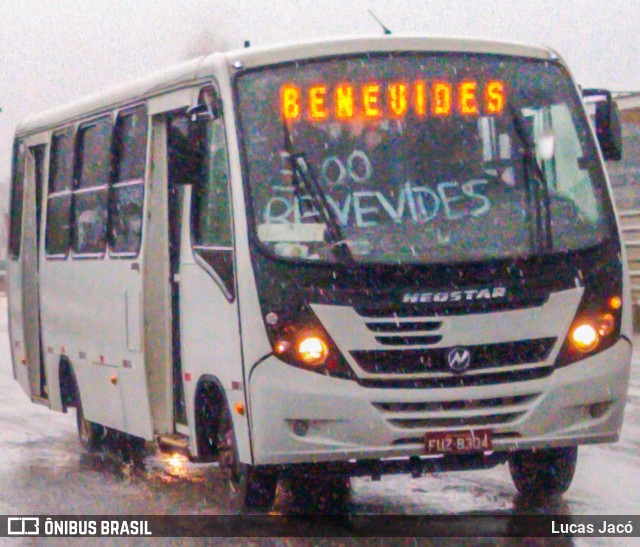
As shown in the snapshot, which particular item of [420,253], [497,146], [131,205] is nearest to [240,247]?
[420,253]

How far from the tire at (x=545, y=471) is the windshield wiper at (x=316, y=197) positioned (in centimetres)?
179

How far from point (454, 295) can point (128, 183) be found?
11.8ft

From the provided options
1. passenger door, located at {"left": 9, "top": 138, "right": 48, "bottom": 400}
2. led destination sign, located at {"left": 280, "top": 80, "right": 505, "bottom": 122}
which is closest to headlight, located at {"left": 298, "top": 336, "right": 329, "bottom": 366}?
led destination sign, located at {"left": 280, "top": 80, "right": 505, "bottom": 122}

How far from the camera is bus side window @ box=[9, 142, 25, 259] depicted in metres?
14.8

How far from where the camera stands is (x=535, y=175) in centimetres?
903

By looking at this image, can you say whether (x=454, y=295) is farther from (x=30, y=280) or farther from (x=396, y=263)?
(x=30, y=280)

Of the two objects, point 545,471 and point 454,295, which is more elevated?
point 454,295

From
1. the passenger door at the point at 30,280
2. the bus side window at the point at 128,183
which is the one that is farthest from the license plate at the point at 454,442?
the passenger door at the point at 30,280

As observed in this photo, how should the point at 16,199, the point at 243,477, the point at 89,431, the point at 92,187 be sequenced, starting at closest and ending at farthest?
the point at 243,477, the point at 92,187, the point at 89,431, the point at 16,199

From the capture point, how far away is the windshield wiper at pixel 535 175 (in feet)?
29.1

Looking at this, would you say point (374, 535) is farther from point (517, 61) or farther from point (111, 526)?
point (517, 61)

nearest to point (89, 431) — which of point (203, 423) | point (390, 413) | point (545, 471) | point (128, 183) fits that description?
point (128, 183)

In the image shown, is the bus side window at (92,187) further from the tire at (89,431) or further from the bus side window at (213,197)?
the bus side window at (213,197)

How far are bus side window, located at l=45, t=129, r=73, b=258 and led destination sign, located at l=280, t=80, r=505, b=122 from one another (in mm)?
4502
